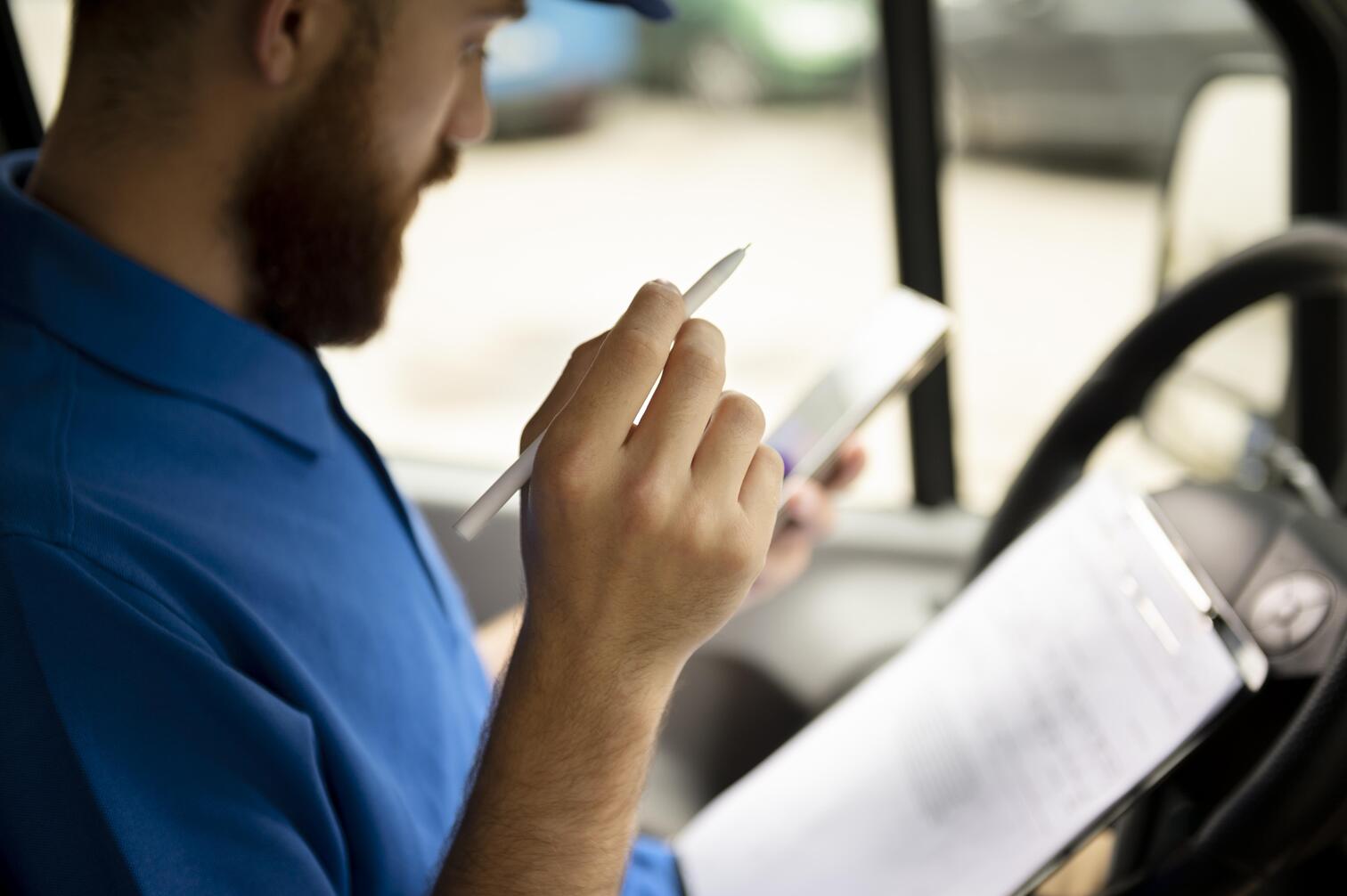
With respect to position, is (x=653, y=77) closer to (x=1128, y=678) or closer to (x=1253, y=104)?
(x=1253, y=104)

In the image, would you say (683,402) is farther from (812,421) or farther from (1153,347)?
(1153,347)

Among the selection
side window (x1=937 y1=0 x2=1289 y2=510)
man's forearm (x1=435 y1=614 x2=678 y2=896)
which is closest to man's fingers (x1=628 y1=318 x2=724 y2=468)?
man's forearm (x1=435 y1=614 x2=678 y2=896)

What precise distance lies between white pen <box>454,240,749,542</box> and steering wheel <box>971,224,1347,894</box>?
0.44 meters

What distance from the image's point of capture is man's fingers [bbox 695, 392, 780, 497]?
64 cm

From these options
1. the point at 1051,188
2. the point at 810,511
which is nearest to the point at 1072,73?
the point at 1051,188

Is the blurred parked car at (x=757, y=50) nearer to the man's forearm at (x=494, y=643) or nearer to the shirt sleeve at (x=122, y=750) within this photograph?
the man's forearm at (x=494, y=643)

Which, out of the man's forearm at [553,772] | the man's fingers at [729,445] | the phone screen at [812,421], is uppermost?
the man's fingers at [729,445]

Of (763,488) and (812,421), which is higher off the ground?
(763,488)

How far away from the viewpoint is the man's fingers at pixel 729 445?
64 centimetres

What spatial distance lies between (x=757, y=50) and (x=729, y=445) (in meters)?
4.30

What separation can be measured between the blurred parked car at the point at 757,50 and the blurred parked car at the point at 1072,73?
0.51 metres

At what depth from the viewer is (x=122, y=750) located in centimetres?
67

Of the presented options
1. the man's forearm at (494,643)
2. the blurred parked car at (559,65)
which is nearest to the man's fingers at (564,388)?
the man's forearm at (494,643)

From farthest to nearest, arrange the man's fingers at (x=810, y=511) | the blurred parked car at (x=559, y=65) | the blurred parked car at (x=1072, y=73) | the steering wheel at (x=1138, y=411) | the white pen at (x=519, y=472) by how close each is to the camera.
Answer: the blurred parked car at (x=559, y=65) < the blurred parked car at (x=1072, y=73) < the man's fingers at (x=810, y=511) < the steering wheel at (x=1138, y=411) < the white pen at (x=519, y=472)
